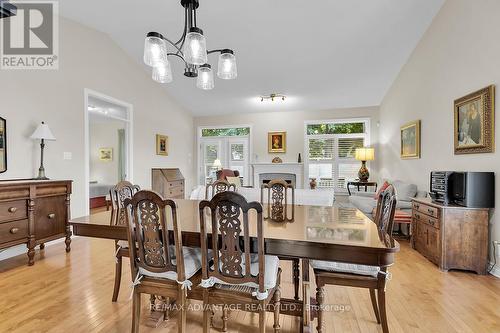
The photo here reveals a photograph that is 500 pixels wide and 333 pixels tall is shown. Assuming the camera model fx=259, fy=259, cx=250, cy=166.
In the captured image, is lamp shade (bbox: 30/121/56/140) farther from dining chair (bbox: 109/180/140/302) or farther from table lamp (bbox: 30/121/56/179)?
dining chair (bbox: 109/180/140/302)

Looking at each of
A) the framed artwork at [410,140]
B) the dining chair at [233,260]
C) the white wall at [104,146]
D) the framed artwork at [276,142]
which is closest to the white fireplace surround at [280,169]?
the framed artwork at [276,142]

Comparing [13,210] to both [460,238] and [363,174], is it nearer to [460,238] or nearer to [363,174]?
[460,238]

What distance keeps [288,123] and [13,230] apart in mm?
6155

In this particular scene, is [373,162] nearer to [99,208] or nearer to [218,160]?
[218,160]

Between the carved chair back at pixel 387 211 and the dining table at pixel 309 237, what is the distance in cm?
8

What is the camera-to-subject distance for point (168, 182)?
20.7ft

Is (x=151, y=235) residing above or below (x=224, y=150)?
below

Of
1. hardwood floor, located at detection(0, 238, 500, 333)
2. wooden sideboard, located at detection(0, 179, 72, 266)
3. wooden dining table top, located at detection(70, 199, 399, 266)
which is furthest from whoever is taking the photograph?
wooden sideboard, located at detection(0, 179, 72, 266)

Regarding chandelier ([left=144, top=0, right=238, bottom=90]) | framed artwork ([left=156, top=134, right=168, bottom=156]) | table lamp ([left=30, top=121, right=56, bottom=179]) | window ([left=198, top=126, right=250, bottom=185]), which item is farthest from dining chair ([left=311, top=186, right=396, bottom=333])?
window ([left=198, top=126, right=250, bottom=185])

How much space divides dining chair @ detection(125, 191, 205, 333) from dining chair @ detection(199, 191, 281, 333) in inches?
6.0

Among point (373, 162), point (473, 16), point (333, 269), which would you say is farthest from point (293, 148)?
point (333, 269)

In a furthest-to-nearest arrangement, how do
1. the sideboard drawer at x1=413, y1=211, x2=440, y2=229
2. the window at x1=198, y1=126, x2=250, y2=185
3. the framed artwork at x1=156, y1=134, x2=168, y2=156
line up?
the window at x1=198, y1=126, x2=250, y2=185 < the framed artwork at x1=156, y1=134, x2=168, y2=156 < the sideboard drawer at x1=413, y1=211, x2=440, y2=229

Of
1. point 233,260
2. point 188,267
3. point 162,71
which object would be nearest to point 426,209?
point 233,260

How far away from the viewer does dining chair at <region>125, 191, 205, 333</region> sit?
1.47m
